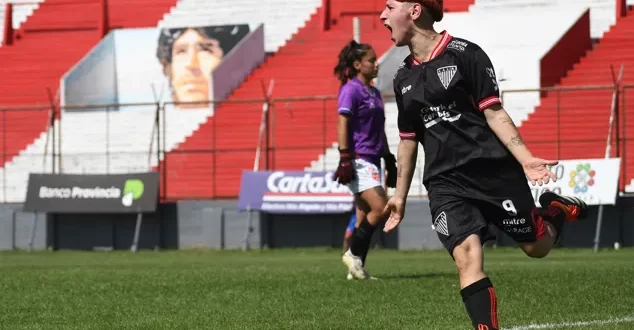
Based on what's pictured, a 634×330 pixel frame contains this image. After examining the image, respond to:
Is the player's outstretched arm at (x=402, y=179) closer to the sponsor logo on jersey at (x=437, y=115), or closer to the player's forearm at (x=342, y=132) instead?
the sponsor logo on jersey at (x=437, y=115)

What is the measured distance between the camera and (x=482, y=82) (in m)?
6.86

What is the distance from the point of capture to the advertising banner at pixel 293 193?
883 inches

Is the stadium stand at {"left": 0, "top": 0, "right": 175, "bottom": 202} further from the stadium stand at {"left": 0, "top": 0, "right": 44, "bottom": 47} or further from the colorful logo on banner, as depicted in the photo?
the colorful logo on banner

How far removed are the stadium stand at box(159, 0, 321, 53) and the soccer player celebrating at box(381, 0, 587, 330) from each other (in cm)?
2711

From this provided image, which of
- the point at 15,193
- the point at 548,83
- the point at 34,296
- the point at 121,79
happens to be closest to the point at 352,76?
the point at 34,296

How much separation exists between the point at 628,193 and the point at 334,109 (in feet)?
22.9

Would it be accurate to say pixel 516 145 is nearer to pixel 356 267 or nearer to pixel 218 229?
pixel 356 267

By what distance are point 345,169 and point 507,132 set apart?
5.73 metres

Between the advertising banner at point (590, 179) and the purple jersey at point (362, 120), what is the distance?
834 centimetres

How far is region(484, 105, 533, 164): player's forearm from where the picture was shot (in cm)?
666

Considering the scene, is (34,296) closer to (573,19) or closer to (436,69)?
(436,69)

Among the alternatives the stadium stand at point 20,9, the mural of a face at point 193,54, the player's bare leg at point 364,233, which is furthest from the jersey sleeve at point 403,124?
the stadium stand at point 20,9

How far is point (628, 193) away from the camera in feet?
70.3

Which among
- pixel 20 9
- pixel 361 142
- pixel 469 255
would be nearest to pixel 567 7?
pixel 20 9
